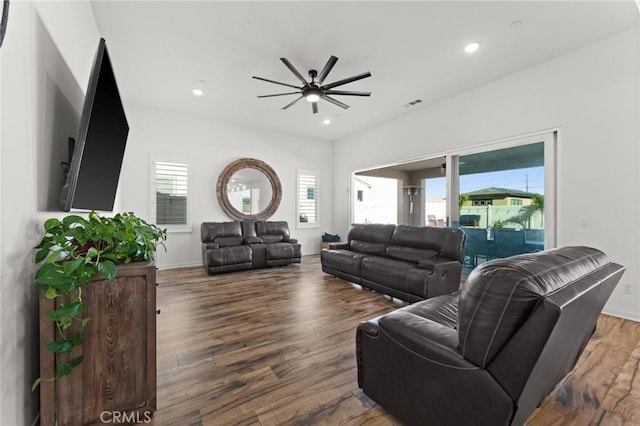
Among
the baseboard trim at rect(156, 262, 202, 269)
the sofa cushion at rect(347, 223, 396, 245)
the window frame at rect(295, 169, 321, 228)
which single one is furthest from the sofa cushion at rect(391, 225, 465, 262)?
the baseboard trim at rect(156, 262, 202, 269)

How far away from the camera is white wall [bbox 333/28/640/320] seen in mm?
2936

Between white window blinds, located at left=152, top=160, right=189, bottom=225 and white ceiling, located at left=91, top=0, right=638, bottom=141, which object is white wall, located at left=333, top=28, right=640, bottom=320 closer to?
white ceiling, located at left=91, top=0, right=638, bottom=141

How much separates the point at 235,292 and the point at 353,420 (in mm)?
2705

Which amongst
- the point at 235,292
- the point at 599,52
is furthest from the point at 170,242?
the point at 599,52

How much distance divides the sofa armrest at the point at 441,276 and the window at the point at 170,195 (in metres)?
4.73

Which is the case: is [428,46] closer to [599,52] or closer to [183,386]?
[599,52]

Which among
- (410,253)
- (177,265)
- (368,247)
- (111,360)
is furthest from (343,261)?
(177,265)

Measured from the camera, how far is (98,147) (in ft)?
6.27

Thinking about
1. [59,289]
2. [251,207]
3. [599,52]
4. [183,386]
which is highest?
[599,52]

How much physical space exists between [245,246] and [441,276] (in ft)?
11.6

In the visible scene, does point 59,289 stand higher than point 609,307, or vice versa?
point 59,289

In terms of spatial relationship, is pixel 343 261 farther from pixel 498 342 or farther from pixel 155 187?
pixel 155 187

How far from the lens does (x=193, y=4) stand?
2.59 metres

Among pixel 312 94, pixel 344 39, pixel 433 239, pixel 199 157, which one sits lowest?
pixel 433 239
